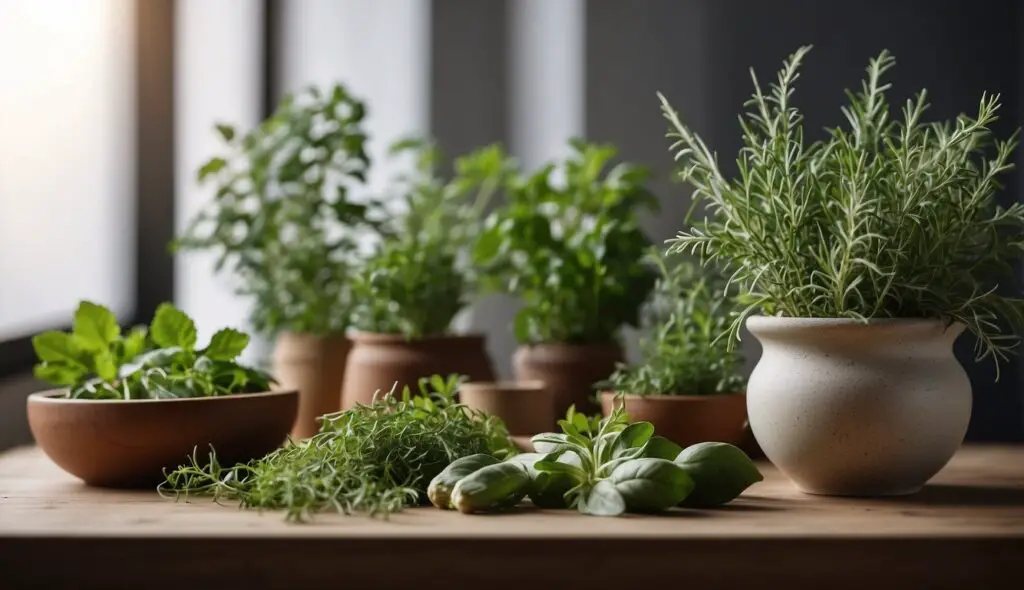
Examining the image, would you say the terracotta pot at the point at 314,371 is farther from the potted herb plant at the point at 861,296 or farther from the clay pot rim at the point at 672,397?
the potted herb plant at the point at 861,296

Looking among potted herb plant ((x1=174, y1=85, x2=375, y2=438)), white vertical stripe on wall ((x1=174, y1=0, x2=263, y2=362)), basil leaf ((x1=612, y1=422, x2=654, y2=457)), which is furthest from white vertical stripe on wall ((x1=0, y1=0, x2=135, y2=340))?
basil leaf ((x1=612, y1=422, x2=654, y2=457))

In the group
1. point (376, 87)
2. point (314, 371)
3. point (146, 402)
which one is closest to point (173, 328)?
point (146, 402)

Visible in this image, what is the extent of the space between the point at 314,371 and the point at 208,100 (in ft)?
3.29

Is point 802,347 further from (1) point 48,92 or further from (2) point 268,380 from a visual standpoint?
(1) point 48,92

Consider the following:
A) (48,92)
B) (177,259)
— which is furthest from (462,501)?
(177,259)

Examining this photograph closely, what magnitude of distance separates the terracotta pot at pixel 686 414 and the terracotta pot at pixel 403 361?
0.90 ft

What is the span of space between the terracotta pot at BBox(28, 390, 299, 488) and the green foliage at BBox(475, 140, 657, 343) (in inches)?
18.2

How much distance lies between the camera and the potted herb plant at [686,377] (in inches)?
44.9

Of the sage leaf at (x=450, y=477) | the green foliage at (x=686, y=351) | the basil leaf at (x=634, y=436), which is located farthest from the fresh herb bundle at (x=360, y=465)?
the green foliage at (x=686, y=351)

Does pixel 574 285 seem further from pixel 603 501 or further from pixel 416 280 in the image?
pixel 603 501

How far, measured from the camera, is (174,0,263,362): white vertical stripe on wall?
2246mm

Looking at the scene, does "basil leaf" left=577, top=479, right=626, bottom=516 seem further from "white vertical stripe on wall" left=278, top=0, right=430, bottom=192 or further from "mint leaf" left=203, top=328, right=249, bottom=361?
"white vertical stripe on wall" left=278, top=0, right=430, bottom=192
